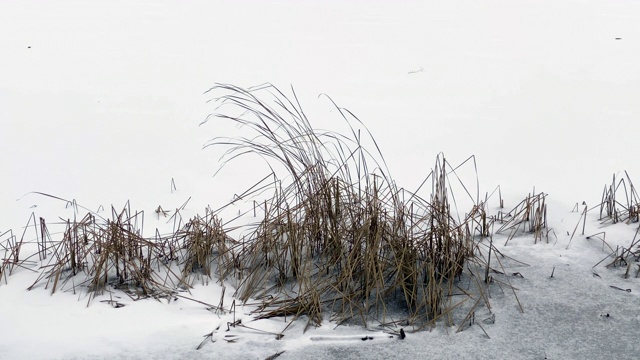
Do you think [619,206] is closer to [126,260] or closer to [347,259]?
[347,259]

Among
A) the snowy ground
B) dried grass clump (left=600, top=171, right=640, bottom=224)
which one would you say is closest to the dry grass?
the snowy ground

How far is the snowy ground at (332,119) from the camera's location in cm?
278

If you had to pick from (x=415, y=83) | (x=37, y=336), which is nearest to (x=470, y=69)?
(x=415, y=83)

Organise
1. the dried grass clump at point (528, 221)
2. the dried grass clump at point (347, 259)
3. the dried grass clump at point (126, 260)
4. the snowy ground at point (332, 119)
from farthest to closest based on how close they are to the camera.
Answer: the dried grass clump at point (528, 221) < the dried grass clump at point (126, 260) < the dried grass clump at point (347, 259) < the snowy ground at point (332, 119)

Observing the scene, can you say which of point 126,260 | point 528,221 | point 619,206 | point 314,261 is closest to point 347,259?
point 314,261

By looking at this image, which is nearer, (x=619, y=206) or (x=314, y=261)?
(x=314, y=261)

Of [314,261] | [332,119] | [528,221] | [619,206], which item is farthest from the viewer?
[332,119]

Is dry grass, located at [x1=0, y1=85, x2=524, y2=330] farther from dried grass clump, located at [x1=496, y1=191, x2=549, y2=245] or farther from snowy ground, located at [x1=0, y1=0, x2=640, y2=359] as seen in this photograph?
dried grass clump, located at [x1=496, y1=191, x2=549, y2=245]

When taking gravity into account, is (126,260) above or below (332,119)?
below

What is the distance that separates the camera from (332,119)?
5.05 m

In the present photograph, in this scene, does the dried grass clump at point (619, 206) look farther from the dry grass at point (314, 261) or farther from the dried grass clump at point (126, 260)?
the dried grass clump at point (126, 260)

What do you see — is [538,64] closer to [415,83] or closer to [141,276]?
[415,83]

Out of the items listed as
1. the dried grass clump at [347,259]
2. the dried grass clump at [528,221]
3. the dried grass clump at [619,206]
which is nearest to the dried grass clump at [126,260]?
the dried grass clump at [347,259]

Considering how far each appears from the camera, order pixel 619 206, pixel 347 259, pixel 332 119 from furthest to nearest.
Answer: pixel 332 119 < pixel 619 206 < pixel 347 259
